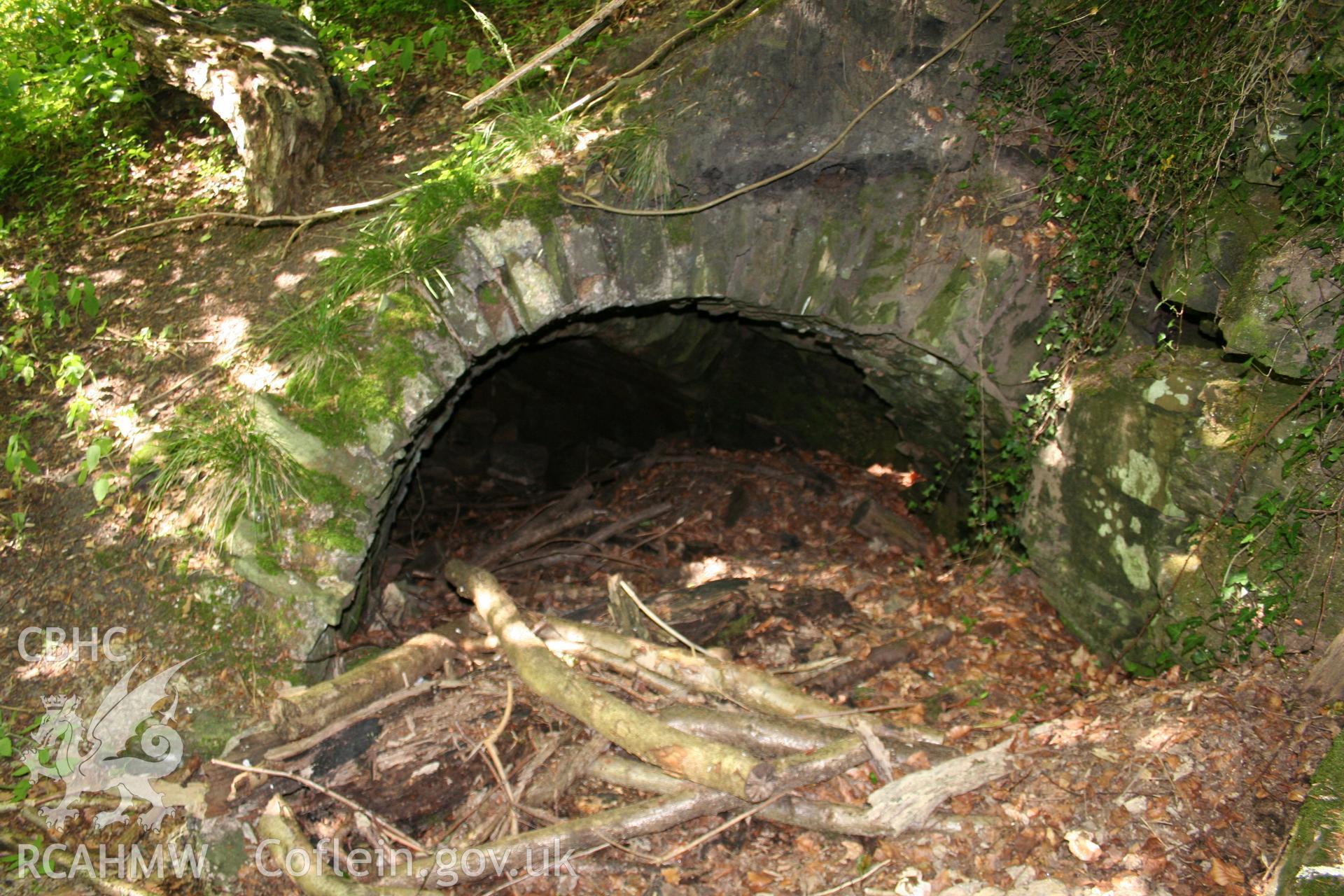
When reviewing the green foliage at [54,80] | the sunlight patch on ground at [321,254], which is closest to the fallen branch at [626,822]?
the sunlight patch on ground at [321,254]

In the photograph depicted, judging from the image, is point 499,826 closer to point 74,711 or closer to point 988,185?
point 74,711

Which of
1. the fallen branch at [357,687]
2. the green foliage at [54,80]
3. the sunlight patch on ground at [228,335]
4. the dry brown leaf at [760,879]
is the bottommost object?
the dry brown leaf at [760,879]

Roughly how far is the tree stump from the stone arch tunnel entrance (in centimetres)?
198

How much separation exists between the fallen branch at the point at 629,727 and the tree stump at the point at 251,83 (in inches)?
129

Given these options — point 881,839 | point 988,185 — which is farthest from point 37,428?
point 988,185

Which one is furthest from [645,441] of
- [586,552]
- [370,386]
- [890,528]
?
[370,386]

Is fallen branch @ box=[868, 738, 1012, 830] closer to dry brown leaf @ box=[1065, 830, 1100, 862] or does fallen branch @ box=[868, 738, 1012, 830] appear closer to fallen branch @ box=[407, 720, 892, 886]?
fallen branch @ box=[407, 720, 892, 886]

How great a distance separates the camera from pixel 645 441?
866 cm

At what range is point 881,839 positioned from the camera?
3318 millimetres

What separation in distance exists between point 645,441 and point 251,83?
4.76m

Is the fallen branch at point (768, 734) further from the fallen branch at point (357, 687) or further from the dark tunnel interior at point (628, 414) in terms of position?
the dark tunnel interior at point (628, 414)

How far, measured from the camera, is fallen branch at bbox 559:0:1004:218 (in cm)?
509

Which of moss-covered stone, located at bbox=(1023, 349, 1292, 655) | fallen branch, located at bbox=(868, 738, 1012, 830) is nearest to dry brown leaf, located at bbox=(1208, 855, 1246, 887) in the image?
fallen branch, located at bbox=(868, 738, 1012, 830)

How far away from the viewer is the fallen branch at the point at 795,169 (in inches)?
200
